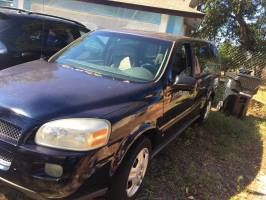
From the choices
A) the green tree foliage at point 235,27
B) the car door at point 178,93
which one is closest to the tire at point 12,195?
the car door at point 178,93

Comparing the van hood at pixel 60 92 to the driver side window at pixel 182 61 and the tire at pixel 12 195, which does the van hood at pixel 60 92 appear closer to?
the driver side window at pixel 182 61

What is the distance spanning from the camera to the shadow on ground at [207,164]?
15.5ft

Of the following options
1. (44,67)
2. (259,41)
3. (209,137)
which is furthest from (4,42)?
(259,41)

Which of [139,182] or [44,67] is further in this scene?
[44,67]

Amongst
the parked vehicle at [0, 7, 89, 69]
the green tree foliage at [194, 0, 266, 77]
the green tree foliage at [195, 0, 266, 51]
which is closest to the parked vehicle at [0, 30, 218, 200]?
the parked vehicle at [0, 7, 89, 69]

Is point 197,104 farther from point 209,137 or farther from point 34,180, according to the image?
point 34,180

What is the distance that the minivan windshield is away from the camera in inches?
180

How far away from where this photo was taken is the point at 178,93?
193 inches

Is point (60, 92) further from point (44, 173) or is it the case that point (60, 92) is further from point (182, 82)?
point (182, 82)

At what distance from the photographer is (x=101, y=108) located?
3.54 meters

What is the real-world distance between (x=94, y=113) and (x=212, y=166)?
2.87 metres

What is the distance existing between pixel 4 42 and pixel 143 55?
237 cm

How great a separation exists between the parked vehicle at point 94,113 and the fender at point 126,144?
0.03 ft

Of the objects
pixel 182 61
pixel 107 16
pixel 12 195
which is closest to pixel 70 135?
pixel 12 195
